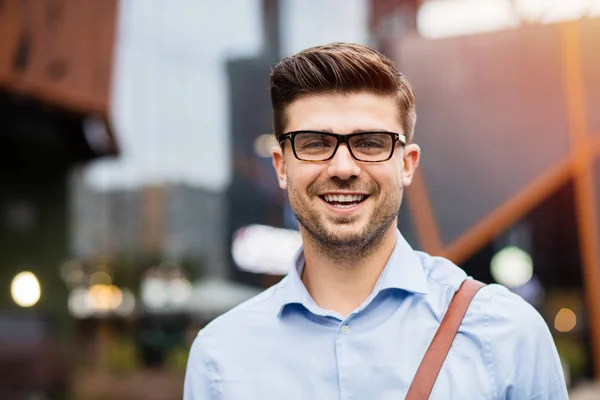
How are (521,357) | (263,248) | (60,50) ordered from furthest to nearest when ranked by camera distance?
(263,248)
(60,50)
(521,357)

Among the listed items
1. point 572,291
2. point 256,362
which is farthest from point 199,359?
point 572,291

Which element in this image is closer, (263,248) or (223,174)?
(263,248)

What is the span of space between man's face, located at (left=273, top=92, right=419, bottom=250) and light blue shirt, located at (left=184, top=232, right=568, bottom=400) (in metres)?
0.14

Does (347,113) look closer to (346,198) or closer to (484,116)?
(346,198)

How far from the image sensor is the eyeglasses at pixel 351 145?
68.2 inches

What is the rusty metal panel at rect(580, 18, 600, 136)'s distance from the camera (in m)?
8.75

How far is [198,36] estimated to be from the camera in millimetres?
11031

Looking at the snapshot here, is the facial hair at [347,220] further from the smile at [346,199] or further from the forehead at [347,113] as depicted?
the forehead at [347,113]

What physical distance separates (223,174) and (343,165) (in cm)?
949

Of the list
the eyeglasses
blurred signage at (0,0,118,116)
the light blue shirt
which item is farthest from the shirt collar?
blurred signage at (0,0,118,116)

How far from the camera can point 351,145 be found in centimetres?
174

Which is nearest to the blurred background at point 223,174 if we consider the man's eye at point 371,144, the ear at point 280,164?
the ear at point 280,164

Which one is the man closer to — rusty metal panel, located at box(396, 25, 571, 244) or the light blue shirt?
the light blue shirt

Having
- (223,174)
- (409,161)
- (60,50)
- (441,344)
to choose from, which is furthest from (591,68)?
(441,344)
